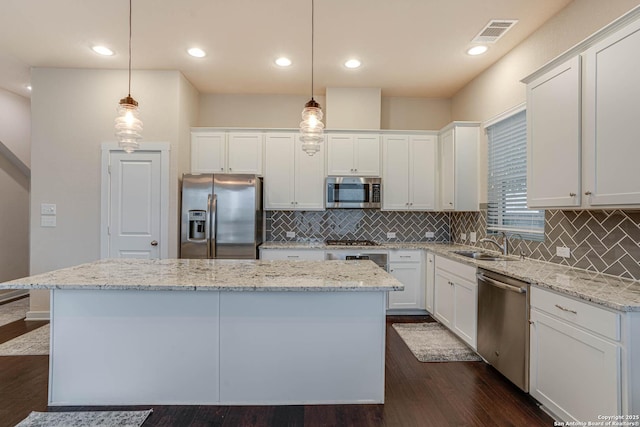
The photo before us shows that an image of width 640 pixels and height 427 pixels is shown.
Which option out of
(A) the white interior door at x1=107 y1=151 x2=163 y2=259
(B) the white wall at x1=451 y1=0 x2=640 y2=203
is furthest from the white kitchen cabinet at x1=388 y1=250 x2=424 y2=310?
(A) the white interior door at x1=107 y1=151 x2=163 y2=259

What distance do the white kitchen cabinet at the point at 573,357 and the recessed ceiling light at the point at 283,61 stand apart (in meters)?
3.26

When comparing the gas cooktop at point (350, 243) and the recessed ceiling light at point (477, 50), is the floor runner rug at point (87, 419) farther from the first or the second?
the recessed ceiling light at point (477, 50)

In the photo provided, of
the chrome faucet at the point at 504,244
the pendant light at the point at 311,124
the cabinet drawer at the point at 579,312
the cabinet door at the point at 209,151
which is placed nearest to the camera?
the cabinet drawer at the point at 579,312

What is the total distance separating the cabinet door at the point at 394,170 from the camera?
4.32 metres

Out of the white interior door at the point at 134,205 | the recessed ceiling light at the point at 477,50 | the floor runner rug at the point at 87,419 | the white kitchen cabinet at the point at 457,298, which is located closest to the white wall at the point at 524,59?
the recessed ceiling light at the point at 477,50

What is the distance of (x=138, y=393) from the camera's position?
2066mm

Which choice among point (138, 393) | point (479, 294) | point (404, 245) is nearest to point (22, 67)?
point (138, 393)

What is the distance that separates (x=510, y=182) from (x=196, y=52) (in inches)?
144

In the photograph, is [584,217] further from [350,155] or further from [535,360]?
[350,155]

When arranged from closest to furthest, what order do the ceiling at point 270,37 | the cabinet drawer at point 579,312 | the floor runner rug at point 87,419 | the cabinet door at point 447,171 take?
the cabinet drawer at point 579,312, the floor runner rug at point 87,419, the ceiling at point 270,37, the cabinet door at point 447,171

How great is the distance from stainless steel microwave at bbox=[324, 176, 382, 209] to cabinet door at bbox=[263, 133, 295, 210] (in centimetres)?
58

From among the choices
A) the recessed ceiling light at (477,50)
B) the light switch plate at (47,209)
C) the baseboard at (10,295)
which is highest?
the recessed ceiling light at (477,50)

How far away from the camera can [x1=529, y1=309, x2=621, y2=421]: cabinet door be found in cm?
161

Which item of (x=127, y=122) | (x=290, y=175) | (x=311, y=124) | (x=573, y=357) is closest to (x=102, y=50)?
(x=127, y=122)
